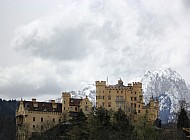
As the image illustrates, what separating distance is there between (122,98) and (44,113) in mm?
20263

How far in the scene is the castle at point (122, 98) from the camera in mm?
129375

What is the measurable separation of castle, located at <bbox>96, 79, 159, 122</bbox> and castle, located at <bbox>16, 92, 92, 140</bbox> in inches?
194

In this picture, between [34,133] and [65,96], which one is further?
[65,96]

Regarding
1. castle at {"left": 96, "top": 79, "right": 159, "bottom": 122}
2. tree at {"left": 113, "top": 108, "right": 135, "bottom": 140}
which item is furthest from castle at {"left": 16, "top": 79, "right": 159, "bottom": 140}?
tree at {"left": 113, "top": 108, "right": 135, "bottom": 140}

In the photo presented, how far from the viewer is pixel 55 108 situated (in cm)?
12812

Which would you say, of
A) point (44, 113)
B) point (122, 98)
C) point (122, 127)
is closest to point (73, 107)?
point (44, 113)

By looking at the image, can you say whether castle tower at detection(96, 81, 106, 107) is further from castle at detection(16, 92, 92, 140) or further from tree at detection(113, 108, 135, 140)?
tree at detection(113, 108, 135, 140)

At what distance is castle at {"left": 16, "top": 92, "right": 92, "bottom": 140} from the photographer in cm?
12094

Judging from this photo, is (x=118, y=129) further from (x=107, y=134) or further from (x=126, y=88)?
(x=126, y=88)

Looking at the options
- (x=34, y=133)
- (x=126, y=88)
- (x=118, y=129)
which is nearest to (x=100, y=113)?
(x=118, y=129)

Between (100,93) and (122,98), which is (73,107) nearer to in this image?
(100,93)

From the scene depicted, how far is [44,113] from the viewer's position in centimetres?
12494

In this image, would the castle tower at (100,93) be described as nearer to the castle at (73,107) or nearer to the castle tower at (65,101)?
the castle at (73,107)

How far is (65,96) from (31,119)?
10.5 meters
